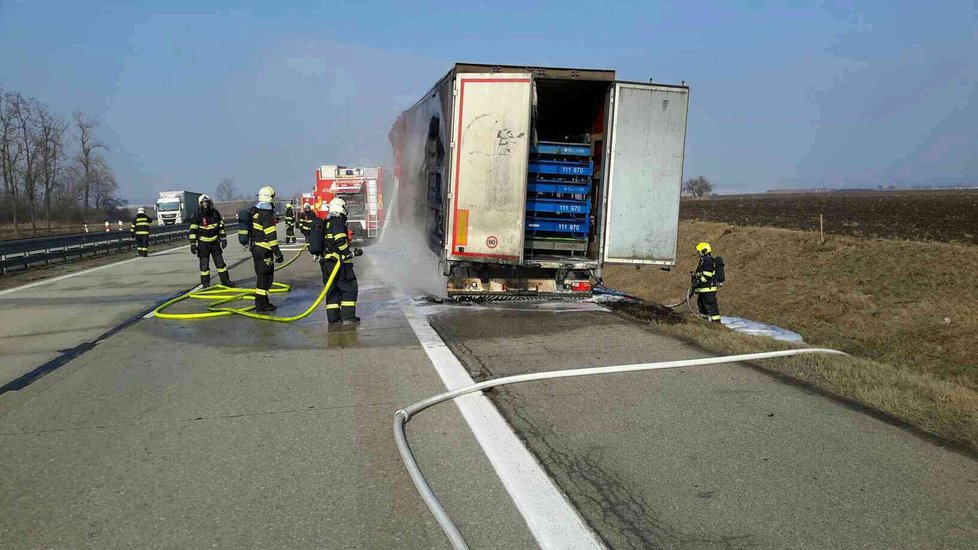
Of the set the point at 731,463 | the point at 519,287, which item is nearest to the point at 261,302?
the point at 519,287

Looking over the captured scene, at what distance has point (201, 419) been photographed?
4.73m

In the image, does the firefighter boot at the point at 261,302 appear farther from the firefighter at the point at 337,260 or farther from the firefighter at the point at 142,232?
the firefighter at the point at 142,232

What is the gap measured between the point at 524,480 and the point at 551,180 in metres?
6.43

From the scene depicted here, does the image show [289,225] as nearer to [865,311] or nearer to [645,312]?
[645,312]

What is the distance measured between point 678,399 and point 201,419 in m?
3.70

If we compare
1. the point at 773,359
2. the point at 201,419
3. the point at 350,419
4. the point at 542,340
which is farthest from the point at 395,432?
the point at 773,359

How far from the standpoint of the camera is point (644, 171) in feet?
28.3

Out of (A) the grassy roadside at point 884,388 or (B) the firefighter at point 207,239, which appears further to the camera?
(B) the firefighter at point 207,239

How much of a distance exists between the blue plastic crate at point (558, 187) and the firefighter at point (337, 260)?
→ 2.81 m

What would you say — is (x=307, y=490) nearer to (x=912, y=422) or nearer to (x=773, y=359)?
(x=912, y=422)

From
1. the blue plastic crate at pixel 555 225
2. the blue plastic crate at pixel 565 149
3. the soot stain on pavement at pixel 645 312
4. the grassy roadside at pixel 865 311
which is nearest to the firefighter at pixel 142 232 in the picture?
the blue plastic crate at pixel 555 225

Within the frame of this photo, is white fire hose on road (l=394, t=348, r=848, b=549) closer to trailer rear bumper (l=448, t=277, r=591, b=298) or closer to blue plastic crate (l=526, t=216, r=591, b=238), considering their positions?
trailer rear bumper (l=448, t=277, r=591, b=298)

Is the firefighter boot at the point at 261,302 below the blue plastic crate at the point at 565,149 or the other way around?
below

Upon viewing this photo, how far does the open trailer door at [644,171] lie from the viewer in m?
8.44
